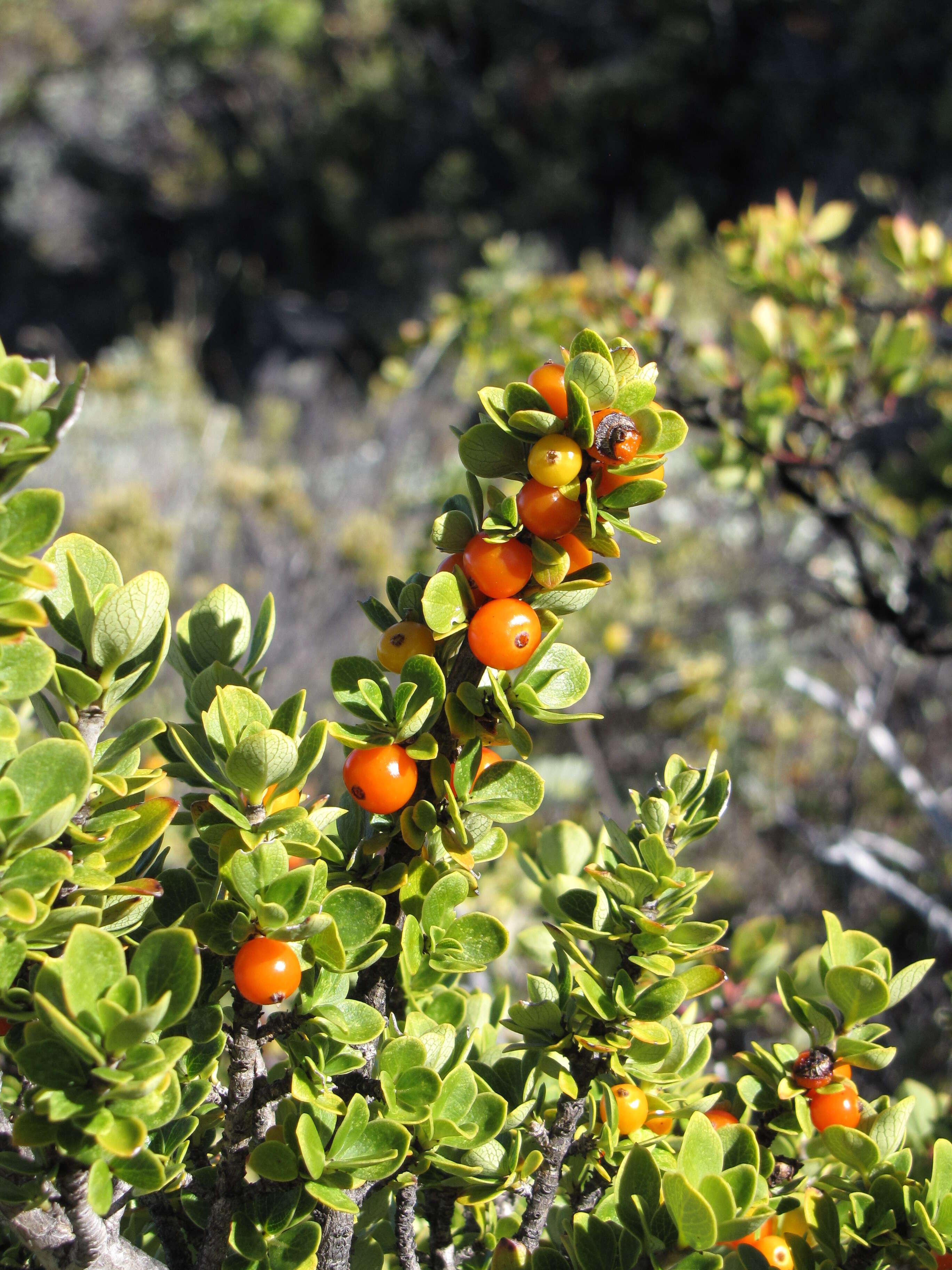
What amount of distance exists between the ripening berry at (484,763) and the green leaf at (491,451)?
0.70 feet

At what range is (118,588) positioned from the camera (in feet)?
2.03

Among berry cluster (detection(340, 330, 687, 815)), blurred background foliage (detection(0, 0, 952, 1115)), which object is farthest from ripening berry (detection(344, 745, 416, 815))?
blurred background foliage (detection(0, 0, 952, 1115))

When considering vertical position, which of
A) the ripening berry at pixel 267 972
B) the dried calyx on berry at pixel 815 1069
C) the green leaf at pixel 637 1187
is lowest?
the dried calyx on berry at pixel 815 1069

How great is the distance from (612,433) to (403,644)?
21 centimetres

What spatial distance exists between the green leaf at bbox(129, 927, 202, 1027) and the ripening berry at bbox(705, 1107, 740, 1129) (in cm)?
44

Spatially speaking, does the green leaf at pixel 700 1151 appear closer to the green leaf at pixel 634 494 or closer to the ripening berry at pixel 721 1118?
the ripening berry at pixel 721 1118

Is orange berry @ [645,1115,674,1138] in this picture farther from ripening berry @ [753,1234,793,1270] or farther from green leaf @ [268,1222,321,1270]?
green leaf @ [268,1222,321,1270]

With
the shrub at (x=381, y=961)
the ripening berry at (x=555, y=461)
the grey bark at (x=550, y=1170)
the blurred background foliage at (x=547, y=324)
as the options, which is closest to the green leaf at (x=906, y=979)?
the shrub at (x=381, y=961)

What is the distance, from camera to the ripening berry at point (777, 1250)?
2.27ft

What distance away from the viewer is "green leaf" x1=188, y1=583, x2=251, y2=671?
684mm

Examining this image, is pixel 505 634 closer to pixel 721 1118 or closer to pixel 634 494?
pixel 634 494

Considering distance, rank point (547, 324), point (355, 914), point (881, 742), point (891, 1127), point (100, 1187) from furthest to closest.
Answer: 1. point (547, 324)
2. point (881, 742)
3. point (891, 1127)
4. point (355, 914)
5. point (100, 1187)

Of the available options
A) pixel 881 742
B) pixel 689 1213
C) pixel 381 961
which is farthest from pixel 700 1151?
pixel 881 742

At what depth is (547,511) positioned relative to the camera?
594 millimetres
